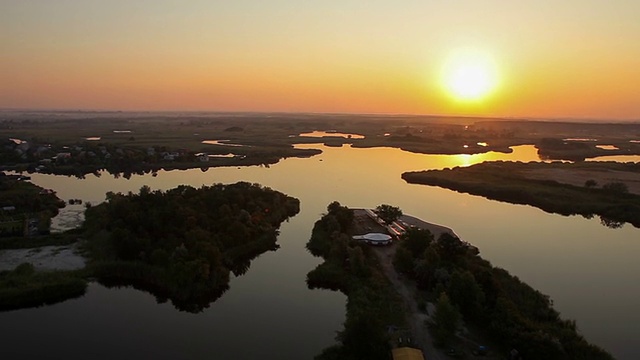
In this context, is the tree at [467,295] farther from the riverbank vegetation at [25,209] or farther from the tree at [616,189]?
the tree at [616,189]

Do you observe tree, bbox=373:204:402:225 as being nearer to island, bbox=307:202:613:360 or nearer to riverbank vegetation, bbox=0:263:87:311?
island, bbox=307:202:613:360

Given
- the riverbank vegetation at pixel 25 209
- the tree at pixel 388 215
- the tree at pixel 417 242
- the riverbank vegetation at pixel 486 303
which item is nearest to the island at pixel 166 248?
the riverbank vegetation at pixel 25 209

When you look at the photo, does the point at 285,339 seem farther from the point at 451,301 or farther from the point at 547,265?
the point at 547,265

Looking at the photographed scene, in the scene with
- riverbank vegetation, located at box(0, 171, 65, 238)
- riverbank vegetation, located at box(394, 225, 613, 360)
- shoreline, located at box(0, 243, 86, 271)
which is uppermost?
riverbank vegetation, located at box(394, 225, 613, 360)

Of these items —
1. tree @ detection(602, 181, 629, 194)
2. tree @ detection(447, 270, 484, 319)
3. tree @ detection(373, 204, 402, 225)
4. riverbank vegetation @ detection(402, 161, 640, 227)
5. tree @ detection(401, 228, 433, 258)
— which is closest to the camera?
tree @ detection(447, 270, 484, 319)

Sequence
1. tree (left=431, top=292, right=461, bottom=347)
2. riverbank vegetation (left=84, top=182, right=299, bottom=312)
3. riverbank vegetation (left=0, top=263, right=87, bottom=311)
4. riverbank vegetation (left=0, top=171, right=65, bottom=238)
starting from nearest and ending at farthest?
1. tree (left=431, top=292, right=461, bottom=347)
2. riverbank vegetation (left=0, top=263, right=87, bottom=311)
3. riverbank vegetation (left=84, top=182, right=299, bottom=312)
4. riverbank vegetation (left=0, top=171, right=65, bottom=238)

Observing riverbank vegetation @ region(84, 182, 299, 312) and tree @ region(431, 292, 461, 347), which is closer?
tree @ region(431, 292, 461, 347)

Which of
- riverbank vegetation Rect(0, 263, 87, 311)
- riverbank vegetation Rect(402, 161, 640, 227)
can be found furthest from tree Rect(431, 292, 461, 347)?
riverbank vegetation Rect(402, 161, 640, 227)

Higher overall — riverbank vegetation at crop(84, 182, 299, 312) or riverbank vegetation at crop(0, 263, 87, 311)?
riverbank vegetation at crop(84, 182, 299, 312)
